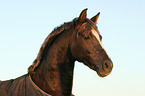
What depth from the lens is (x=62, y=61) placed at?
3.96 metres

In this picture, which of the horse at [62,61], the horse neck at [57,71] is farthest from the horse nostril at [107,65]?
the horse neck at [57,71]

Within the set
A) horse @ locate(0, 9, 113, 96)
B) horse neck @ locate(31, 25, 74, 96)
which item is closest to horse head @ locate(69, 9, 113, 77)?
horse @ locate(0, 9, 113, 96)

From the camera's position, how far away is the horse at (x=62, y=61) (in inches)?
154

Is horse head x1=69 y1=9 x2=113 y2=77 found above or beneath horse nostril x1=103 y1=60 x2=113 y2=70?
above

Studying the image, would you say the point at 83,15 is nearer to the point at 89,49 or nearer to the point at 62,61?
the point at 89,49

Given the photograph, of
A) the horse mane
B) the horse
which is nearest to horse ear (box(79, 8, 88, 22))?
the horse

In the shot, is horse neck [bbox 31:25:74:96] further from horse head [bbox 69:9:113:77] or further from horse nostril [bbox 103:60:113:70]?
horse nostril [bbox 103:60:113:70]

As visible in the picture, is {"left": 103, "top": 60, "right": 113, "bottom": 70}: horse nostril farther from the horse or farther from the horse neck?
the horse neck

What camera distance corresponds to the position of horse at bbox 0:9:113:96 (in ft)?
12.8

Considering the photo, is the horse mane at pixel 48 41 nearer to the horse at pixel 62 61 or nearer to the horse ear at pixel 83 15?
the horse at pixel 62 61

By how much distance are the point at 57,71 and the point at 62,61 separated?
176mm

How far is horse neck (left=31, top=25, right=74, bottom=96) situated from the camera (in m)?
3.93

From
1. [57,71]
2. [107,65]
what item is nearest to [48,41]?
[57,71]

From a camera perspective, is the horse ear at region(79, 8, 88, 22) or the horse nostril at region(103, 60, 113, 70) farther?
the horse ear at region(79, 8, 88, 22)
